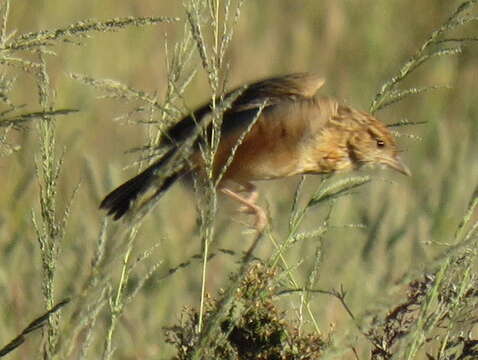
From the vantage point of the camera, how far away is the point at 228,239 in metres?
7.80

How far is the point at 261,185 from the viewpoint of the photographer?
7707mm

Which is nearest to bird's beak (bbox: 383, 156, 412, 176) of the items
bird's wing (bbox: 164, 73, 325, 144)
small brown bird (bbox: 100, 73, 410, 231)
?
small brown bird (bbox: 100, 73, 410, 231)

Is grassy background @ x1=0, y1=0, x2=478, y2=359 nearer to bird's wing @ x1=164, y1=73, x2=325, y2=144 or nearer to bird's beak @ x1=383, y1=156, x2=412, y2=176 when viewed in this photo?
bird's wing @ x1=164, y1=73, x2=325, y2=144

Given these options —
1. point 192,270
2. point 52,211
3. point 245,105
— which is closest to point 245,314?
point 52,211

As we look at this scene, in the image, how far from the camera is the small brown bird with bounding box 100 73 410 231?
5.39 meters

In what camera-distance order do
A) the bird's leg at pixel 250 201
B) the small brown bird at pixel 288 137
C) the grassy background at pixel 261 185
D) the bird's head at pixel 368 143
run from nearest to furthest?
1. the bird's leg at pixel 250 201
2. the small brown bird at pixel 288 137
3. the bird's head at pixel 368 143
4. the grassy background at pixel 261 185

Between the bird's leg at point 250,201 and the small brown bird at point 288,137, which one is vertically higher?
the small brown bird at point 288,137

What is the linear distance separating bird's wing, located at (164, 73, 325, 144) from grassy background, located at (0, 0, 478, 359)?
209 millimetres

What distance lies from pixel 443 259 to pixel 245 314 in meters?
0.84

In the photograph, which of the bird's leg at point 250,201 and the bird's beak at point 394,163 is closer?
the bird's leg at point 250,201

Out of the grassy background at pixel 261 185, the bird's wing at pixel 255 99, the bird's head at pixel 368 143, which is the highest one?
the bird's wing at pixel 255 99

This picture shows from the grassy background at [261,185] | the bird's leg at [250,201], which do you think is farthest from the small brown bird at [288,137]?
the grassy background at [261,185]

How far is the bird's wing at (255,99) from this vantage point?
5.21m

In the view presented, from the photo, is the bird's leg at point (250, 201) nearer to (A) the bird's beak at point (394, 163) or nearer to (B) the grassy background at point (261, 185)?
(B) the grassy background at point (261, 185)
